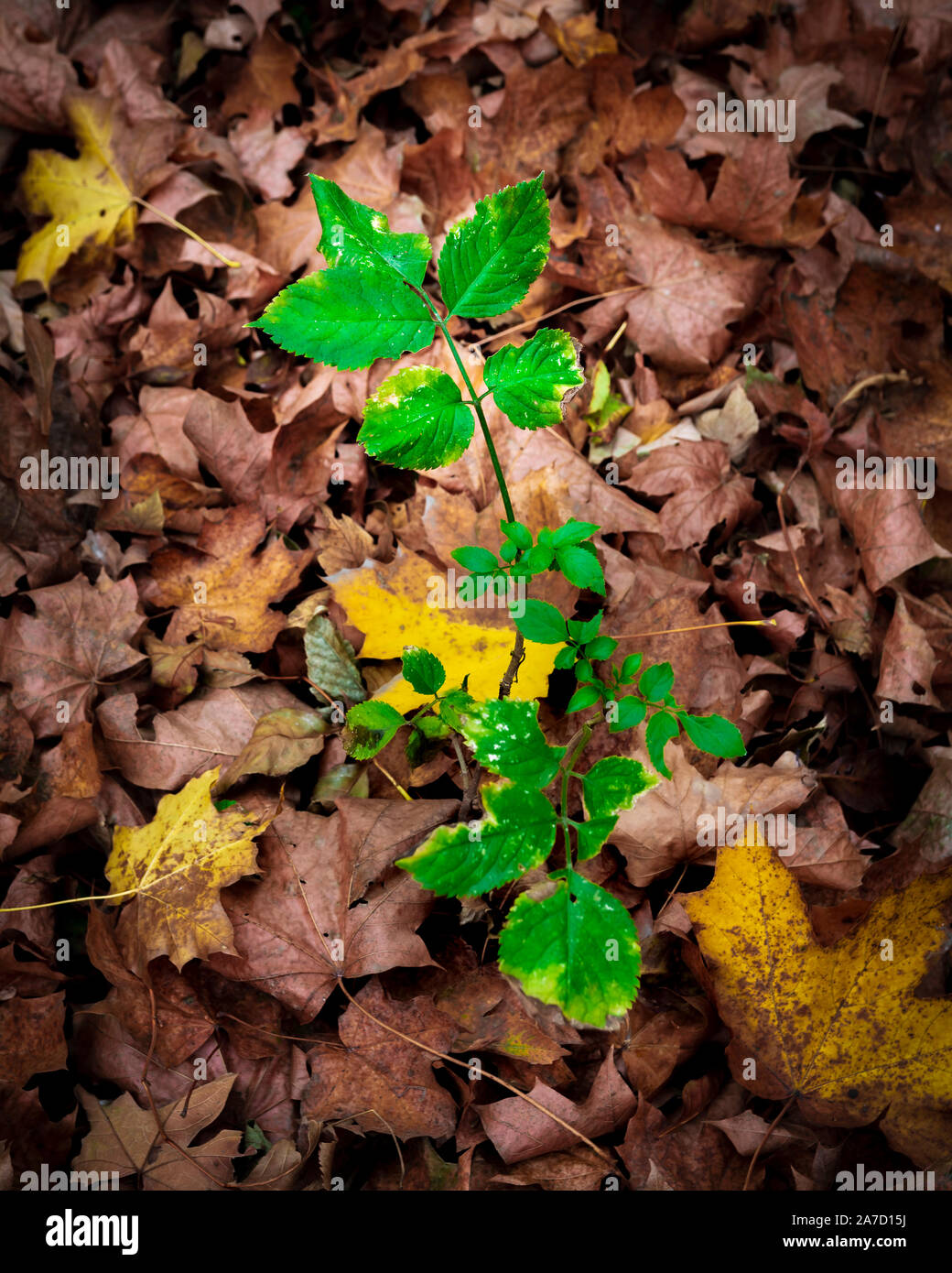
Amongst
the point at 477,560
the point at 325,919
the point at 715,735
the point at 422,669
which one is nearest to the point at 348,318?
the point at 477,560

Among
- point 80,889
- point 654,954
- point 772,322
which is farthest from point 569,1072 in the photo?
point 772,322

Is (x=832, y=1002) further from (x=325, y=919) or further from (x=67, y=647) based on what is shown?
(x=67, y=647)

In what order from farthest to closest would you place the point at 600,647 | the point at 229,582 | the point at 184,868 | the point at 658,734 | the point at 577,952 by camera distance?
the point at 229,582 → the point at 184,868 → the point at 600,647 → the point at 658,734 → the point at 577,952

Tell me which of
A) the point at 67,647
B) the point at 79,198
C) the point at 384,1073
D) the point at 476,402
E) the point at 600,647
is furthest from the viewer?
the point at 79,198

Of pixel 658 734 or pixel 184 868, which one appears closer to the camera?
pixel 658 734

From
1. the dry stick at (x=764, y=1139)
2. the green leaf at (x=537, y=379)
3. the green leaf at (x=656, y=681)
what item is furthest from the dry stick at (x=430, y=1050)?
the green leaf at (x=537, y=379)

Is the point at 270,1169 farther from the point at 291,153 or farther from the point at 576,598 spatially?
the point at 291,153
